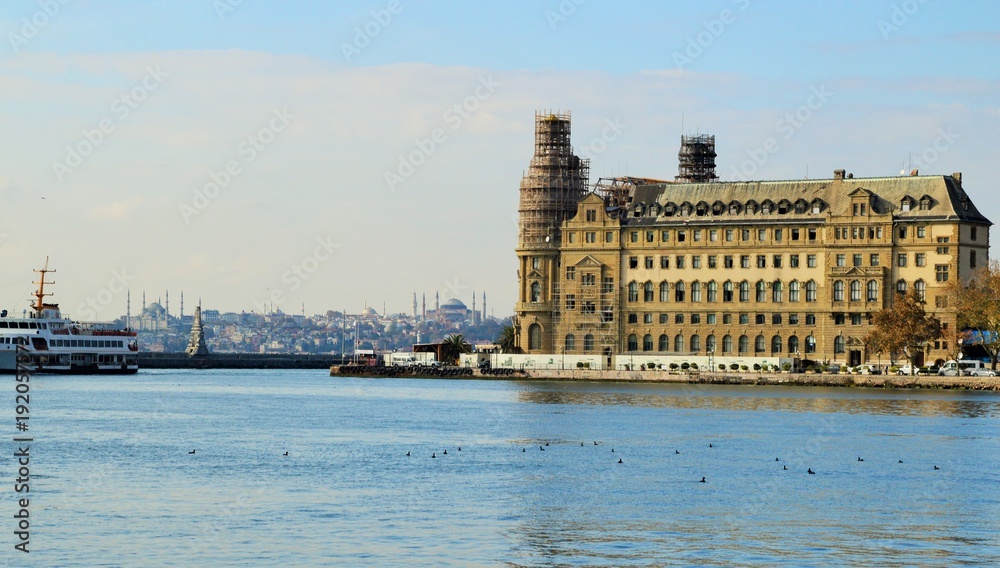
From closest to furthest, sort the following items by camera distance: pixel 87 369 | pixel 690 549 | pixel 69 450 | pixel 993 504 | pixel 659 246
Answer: pixel 690 549 < pixel 993 504 < pixel 69 450 < pixel 659 246 < pixel 87 369

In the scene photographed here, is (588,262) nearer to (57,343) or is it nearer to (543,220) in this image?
(543,220)

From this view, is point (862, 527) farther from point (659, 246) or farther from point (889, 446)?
point (659, 246)

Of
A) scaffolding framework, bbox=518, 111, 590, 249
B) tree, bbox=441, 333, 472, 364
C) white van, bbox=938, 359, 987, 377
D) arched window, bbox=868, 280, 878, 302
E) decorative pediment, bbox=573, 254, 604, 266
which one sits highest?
scaffolding framework, bbox=518, 111, 590, 249

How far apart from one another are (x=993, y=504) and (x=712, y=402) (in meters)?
62.4

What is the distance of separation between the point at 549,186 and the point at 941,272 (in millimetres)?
45856

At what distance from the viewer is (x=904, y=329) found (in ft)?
451

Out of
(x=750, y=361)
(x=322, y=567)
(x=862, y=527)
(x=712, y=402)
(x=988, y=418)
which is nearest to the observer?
(x=322, y=567)

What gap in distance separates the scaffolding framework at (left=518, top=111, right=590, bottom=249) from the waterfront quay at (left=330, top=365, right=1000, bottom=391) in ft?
63.8

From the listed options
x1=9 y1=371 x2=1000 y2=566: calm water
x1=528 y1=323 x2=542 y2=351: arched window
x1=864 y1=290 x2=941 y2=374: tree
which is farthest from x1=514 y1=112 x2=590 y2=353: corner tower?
x1=9 y1=371 x2=1000 y2=566: calm water

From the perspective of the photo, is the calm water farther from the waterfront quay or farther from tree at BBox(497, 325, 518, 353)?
tree at BBox(497, 325, 518, 353)

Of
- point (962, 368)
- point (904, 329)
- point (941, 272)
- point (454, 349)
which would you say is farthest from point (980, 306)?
point (454, 349)

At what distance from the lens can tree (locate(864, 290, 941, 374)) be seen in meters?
138

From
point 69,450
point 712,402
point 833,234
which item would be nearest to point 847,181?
point 833,234

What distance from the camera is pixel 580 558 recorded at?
130 feet
